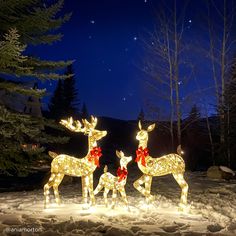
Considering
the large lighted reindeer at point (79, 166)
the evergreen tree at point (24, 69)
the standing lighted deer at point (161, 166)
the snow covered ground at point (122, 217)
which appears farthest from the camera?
the evergreen tree at point (24, 69)

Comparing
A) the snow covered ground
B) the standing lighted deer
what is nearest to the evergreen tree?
the snow covered ground

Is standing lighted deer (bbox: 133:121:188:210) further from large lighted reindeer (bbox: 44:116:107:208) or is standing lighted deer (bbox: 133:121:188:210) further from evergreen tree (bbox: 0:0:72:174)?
evergreen tree (bbox: 0:0:72:174)

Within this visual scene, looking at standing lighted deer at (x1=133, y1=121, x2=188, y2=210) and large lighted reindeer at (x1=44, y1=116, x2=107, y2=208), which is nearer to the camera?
large lighted reindeer at (x1=44, y1=116, x2=107, y2=208)

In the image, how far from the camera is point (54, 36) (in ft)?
39.0

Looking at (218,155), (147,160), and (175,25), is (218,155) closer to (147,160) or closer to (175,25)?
(175,25)

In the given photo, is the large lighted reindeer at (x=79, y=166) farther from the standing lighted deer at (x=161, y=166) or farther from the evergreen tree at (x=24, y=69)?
the evergreen tree at (x=24, y=69)

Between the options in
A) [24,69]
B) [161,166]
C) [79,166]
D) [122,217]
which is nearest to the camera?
[122,217]

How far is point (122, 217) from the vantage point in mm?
7426

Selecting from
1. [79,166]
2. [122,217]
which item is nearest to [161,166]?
[122,217]

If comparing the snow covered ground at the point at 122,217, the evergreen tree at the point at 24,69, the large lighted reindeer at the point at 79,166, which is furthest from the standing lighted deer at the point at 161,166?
the evergreen tree at the point at 24,69

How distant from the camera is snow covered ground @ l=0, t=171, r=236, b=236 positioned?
21.3 ft

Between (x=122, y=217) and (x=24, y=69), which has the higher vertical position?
(x=24, y=69)

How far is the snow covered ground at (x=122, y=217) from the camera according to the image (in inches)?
Result: 255

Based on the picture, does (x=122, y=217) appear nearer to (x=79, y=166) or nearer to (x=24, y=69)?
(x=79, y=166)
